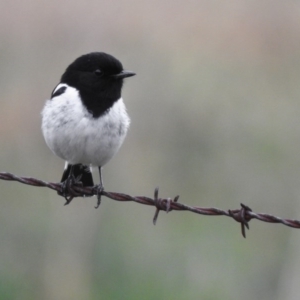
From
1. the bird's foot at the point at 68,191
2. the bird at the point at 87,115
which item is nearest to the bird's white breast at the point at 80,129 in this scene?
the bird at the point at 87,115

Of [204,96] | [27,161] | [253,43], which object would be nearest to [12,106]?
[27,161]

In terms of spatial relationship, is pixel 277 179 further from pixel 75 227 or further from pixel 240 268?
pixel 75 227

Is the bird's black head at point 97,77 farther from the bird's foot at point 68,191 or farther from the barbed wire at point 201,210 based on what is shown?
the barbed wire at point 201,210

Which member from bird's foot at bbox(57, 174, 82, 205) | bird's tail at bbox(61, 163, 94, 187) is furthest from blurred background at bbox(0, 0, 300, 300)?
bird's foot at bbox(57, 174, 82, 205)

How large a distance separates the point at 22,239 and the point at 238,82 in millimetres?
4537

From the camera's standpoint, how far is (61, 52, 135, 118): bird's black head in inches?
250

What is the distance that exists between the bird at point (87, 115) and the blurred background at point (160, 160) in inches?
97.7

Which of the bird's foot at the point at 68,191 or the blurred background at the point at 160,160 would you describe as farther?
the blurred background at the point at 160,160

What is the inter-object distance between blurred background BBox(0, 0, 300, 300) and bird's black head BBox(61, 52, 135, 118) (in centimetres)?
275

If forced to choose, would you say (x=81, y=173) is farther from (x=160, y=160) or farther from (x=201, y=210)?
(x=160, y=160)

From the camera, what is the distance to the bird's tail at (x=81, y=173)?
684 cm

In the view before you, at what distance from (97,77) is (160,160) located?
3.70 meters

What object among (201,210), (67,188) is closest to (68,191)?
(67,188)

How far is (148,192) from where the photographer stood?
382 inches
